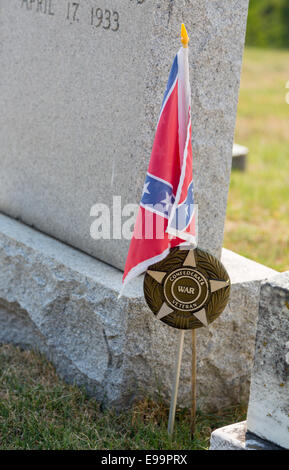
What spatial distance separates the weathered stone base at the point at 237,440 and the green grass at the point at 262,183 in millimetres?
2467

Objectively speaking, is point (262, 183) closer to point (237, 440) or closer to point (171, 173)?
point (171, 173)

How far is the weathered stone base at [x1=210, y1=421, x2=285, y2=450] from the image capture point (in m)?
2.44

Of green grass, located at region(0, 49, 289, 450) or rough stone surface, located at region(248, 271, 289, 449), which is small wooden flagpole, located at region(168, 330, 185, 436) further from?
rough stone surface, located at region(248, 271, 289, 449)

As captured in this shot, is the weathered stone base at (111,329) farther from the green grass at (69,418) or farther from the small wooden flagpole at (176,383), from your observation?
the small wooden flagpole at (176,383)

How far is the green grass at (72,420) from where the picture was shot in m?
2.98

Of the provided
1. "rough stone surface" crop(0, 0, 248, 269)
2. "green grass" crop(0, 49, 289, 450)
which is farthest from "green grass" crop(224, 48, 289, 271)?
"rough stone surface" crop(0, 0, 248, 269)

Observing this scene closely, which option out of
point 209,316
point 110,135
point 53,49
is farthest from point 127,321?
point 53,49

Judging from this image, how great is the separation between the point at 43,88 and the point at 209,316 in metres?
1.60

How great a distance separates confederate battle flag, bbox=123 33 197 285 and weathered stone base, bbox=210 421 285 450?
2.22ft

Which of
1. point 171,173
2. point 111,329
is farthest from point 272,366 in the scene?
point 111,329

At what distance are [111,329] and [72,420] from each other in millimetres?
407

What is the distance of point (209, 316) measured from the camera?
2834 millimetres

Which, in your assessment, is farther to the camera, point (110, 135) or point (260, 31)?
point (260, 31)

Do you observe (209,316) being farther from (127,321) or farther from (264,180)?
(264,180)
